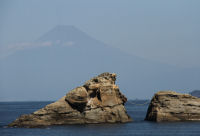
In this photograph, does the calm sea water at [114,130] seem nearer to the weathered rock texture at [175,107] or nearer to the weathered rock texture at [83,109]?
the weathered rock texture at [83,109]

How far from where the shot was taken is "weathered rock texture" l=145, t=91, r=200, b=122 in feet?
254

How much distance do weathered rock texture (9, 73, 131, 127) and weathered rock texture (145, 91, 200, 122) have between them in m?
6.16

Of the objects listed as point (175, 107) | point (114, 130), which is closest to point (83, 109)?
point (114, 130)

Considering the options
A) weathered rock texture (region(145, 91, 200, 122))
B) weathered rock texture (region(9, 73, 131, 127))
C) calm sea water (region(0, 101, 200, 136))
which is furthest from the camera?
weathered rock texture (region(145, 91, 200, 122))

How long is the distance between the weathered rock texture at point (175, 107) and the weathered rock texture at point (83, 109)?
616 centimetres

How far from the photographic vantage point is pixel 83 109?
74.6 m

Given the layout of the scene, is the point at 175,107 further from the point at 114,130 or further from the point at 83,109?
the point at 83,109

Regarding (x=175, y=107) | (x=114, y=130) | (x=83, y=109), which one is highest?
(x=175, y=107)

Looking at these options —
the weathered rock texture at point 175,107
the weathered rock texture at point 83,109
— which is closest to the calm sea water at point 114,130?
the weathered rock texture at point 83,109

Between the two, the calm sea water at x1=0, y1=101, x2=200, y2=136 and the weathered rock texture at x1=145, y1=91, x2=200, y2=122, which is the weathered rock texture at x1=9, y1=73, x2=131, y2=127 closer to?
the calm sea water at x1=0, y1=101, x2=200, y2=136

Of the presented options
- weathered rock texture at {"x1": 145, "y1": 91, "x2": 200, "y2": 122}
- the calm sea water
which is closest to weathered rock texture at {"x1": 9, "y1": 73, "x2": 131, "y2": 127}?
the calm sea water

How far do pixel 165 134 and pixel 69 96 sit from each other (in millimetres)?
16185

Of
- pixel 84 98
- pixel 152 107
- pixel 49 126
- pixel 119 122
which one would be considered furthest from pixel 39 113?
pixel 152 107

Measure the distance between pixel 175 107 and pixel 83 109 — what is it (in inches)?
571
